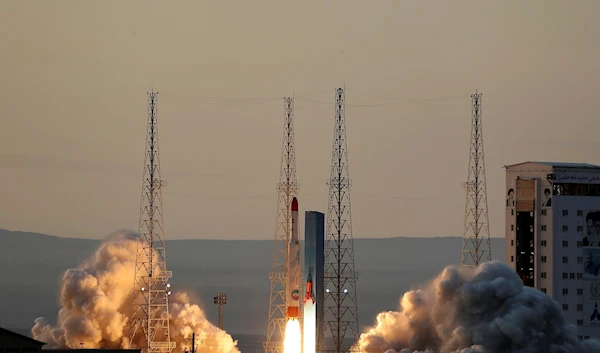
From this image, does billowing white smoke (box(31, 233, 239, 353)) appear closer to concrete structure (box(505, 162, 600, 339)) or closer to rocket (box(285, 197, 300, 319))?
rocket (box(285, 197, 300, 319))

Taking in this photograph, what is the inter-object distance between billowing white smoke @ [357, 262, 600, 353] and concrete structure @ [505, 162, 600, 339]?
2052cm

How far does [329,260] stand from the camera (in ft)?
384

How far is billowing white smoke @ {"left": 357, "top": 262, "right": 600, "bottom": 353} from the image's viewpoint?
334 feet

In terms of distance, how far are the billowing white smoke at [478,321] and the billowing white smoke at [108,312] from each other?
1731 centimetres

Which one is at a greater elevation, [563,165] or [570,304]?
[563,165]

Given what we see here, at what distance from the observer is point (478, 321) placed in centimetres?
10294

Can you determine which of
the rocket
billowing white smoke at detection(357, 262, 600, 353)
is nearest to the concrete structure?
billowing white smoke at detection(357, 262, 600, 353)

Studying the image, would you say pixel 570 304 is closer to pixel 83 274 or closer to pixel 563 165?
pixel 563 165

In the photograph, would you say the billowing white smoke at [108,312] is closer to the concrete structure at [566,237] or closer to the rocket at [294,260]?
Answer: the rocket at [294,260]

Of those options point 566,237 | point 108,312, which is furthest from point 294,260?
point 566,237

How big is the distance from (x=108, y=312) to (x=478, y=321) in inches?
1151

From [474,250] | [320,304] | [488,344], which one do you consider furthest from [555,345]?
[320,304]

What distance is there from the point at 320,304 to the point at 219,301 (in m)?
15.9

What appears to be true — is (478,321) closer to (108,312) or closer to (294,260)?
(294,260)
